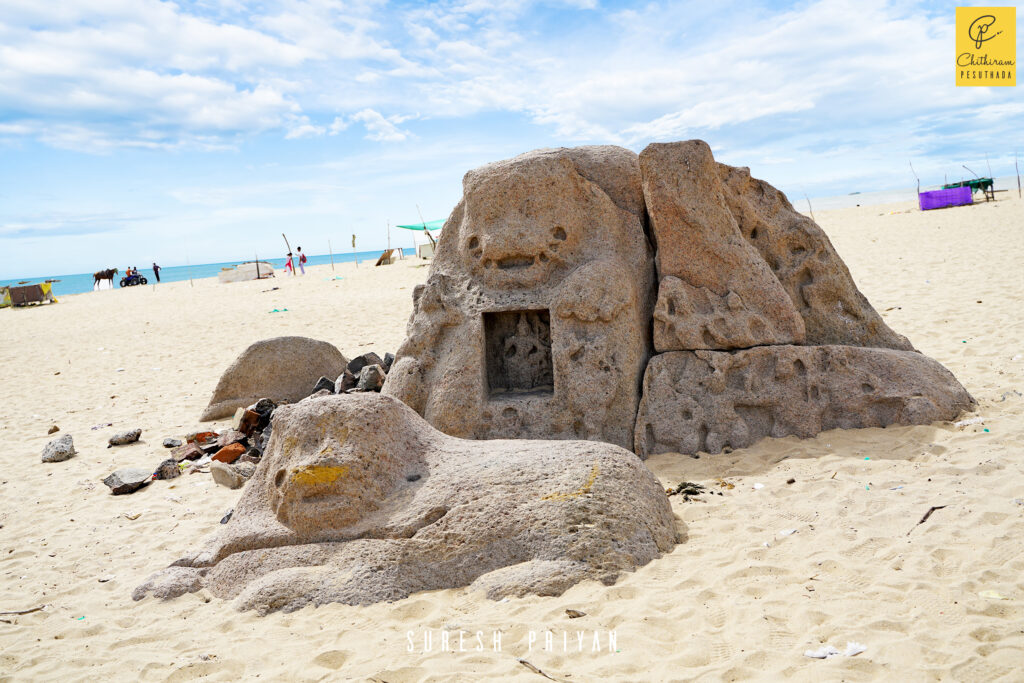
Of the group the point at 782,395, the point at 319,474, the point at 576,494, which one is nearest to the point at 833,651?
the point at 576,494

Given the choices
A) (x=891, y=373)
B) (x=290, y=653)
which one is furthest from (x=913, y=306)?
(x=290, y=653)

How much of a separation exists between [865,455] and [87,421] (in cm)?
865

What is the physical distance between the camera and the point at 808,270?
638cm

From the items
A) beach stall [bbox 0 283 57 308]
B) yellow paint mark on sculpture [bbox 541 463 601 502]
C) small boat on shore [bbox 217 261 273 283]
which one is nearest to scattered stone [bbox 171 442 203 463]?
yellow paint mark on sculpture [bbox 541 463 601 502]

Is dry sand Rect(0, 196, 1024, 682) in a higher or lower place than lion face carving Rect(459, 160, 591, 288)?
lower

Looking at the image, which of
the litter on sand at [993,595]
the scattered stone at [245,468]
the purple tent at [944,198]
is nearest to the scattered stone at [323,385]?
the scattered stone at [245,468]

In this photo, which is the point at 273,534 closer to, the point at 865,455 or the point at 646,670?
the point at 646,670

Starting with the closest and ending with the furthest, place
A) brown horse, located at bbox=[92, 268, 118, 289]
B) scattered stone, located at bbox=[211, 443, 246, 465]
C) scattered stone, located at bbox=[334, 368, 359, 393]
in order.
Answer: scattered stone, located at bbox=[211, 443, 246, 465], scattered stone, located at bbox=[334, 368, 359, 393], brown horse, located at bbox=[92, 268, 118, 289]

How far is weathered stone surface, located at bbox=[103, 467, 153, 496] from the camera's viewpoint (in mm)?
6078

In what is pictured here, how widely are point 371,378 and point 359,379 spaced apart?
24cm

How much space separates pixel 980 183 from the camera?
77.6 feet

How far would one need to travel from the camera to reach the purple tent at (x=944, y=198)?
2314 centimetres

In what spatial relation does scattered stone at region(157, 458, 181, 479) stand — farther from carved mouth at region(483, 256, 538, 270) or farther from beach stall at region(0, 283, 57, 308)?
beach stall at region(0, 283, 57, 308)

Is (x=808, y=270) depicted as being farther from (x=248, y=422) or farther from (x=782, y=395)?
(x=248, y=422)
